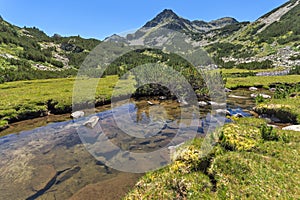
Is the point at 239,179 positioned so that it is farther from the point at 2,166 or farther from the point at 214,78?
the point at 214,78

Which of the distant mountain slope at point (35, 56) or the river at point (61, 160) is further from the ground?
the distant mountain slope at point (35, 56)

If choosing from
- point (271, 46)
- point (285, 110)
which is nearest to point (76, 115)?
point (285, 110)

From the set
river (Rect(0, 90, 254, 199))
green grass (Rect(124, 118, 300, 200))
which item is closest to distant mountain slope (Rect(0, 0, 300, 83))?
river (Rect(0, 90, 254, 199))

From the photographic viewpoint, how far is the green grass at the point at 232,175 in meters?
7.20

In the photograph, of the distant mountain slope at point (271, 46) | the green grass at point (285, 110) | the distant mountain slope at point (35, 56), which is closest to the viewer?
the green grass at point (285, 110)

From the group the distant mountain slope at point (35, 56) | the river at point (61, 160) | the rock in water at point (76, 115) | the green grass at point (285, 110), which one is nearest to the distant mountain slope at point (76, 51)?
the distant mountain slope at point (35, 56)

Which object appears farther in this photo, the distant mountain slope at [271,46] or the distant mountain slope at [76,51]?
the distant mountain slope at [271,46]

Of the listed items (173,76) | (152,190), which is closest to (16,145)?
(152,190)

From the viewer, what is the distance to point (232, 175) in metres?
8.16

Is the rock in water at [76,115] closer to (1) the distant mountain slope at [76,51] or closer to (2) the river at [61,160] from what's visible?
(2) the river at [61,160]

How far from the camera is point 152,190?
806 cm

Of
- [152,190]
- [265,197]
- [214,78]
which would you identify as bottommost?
[152,190]

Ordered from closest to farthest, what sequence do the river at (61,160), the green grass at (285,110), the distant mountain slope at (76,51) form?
the river at (61,160)
the green grass at (285,110)
the distant mountain slope at (76,51)

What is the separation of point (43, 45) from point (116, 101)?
12482 centimetres
